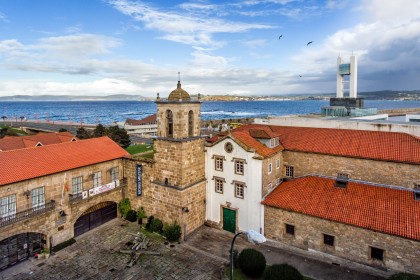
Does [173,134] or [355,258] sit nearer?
[355,258]

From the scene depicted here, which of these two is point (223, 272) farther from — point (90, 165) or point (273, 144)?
point (90, 165)

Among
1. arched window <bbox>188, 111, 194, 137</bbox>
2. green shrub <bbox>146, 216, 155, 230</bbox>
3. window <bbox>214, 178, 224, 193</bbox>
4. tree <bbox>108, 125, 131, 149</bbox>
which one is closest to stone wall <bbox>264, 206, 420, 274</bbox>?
window <bbox>214, 178, 224, 193</bbox>

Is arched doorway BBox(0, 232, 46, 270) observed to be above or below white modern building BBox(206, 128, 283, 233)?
below

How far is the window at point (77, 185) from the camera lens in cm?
2756

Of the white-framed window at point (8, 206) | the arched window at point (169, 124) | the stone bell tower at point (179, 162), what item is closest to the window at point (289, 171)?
the stone bell tower at point (179, 162)

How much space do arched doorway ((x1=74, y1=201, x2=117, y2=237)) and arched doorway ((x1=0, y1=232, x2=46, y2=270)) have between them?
341cm

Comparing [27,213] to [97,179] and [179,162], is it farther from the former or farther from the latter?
[179,162]

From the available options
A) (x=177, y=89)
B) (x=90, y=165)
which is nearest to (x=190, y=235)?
(x=90, y=165)

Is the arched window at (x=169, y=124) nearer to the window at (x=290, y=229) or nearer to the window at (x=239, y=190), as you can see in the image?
the window at (x=239, y=190)

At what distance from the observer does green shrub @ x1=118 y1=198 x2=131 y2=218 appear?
1264 inches

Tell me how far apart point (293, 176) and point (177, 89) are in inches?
586

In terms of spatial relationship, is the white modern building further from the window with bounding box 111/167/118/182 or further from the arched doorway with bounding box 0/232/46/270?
the arched doorway with bounding box 0/232/46/270

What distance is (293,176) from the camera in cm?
3031

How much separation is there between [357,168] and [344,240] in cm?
686
